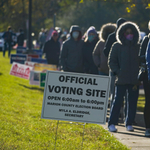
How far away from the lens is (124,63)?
24.8ft

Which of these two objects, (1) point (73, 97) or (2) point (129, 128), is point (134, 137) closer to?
(2) point (129, 128)

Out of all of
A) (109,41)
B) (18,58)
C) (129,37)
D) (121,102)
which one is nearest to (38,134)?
(121,102)

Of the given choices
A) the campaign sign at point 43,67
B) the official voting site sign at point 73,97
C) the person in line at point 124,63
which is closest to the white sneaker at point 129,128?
the person in line at point 124,63

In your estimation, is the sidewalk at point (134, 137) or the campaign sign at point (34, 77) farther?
the campaign sign at point (34, 77)

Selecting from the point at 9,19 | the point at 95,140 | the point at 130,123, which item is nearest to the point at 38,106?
the point at 130,123

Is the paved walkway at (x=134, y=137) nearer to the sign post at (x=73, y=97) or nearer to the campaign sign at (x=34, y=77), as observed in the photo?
Result: the sign post at (x=73, y=97)

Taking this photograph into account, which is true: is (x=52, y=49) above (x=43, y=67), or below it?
above

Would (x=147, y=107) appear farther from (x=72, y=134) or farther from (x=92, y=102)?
(x=92, y=102)

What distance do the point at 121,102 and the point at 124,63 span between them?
2.47 ft

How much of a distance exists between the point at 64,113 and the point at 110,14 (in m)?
55.5

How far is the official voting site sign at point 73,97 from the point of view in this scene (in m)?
5.35

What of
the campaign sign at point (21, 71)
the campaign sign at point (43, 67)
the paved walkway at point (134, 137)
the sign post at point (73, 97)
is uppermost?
the sign post at point (73, 97)

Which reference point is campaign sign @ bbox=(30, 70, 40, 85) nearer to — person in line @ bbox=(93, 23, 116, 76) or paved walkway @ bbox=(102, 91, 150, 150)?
person in line @ bbox=(93, 23, 116, 76)

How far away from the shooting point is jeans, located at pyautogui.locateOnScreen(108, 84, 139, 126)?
302 inches
